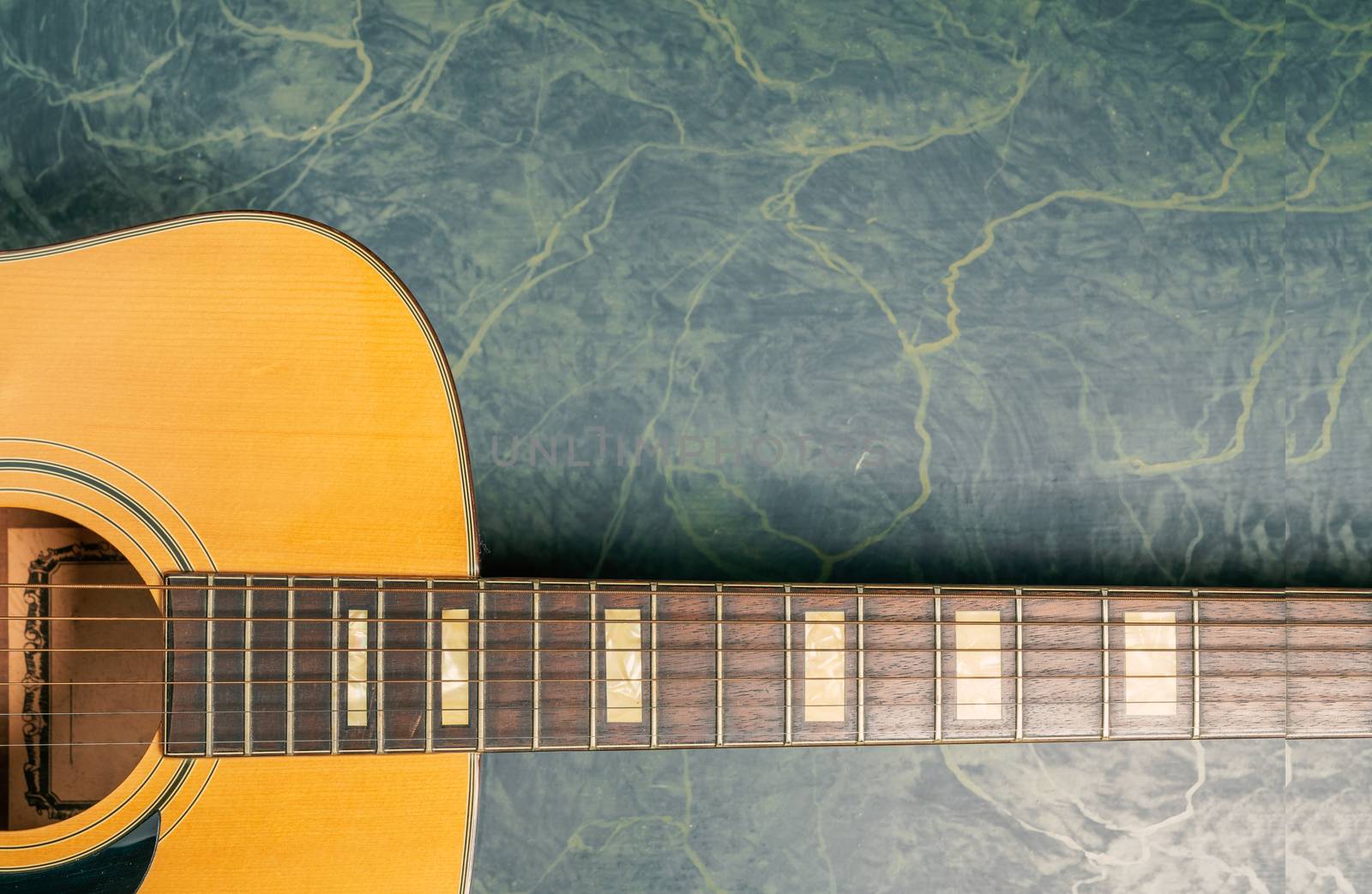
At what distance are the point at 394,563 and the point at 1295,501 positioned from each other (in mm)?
1254

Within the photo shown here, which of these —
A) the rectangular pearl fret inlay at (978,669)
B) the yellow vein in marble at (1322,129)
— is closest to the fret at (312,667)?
the rectangular pearl fret inlay at (978,669)

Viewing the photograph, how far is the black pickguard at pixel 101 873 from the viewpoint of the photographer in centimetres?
101

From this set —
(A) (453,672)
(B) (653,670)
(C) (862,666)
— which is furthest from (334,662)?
(C) (862,666)

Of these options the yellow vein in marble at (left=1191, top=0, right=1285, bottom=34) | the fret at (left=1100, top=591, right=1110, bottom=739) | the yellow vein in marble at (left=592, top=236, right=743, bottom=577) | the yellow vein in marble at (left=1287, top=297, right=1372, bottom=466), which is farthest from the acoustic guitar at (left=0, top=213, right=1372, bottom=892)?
the yellow vein in marble at (left=1191, top=0, right=1285, bottom=34)

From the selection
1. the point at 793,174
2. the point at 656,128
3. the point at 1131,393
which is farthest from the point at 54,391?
the point at 1131,393

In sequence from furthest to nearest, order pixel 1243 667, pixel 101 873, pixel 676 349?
pixel 676 349 → pixel 1243 667 → pixel 101 873

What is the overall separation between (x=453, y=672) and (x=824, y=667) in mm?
449

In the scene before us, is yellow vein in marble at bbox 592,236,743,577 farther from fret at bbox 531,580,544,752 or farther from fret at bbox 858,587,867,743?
fret at bbox 858,587,867,743

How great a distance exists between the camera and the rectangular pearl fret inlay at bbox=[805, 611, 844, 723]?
1.07 metres

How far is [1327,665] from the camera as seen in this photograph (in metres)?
1.13

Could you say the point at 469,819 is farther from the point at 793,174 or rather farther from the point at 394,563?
the point at 793,174

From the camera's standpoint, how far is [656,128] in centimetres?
124

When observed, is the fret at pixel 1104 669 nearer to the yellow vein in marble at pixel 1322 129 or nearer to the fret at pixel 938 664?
the fret at pixel 938 664

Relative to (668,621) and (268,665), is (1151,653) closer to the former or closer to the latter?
(668,621)
